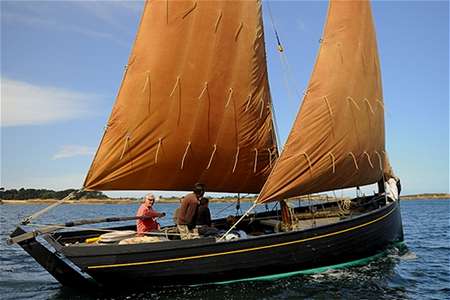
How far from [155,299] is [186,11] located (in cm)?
848

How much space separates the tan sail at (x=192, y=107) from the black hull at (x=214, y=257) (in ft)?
9.47

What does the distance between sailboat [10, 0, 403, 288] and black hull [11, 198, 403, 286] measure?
0.10 ft

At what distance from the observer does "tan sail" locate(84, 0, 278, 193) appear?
13.0 m

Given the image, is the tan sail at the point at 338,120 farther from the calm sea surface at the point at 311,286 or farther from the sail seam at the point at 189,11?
the sail seam at the point at 189,11

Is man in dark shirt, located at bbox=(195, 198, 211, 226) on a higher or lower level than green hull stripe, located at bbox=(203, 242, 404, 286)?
higher

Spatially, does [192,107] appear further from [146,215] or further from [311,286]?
[311,286]

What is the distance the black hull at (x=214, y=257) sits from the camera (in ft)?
33.9

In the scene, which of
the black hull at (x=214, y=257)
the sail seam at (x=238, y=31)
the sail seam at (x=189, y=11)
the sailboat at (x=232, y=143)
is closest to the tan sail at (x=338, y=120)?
the sailboat at (x=232, y=143)

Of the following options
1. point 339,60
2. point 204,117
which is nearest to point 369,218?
point 339,60

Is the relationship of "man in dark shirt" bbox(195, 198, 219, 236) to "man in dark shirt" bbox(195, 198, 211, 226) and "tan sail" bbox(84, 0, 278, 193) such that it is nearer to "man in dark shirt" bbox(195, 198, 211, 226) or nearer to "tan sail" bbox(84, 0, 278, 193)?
"man in dark shirt" bbox(195, 198, 211, 226)

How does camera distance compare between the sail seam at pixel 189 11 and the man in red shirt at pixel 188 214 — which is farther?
the sail seam at pixel 189 11

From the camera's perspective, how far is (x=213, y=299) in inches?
408

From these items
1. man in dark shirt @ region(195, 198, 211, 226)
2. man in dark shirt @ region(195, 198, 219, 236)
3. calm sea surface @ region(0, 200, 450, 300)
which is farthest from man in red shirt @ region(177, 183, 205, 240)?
calm sea surface @ region(0, 200, 450, 300)

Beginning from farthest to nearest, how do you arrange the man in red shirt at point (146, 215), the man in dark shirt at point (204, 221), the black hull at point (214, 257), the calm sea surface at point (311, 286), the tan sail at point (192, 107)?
the tan sail at point (192, 107)
the man in dark shirt at point (204, 221)
the man in red shirt at point (146, 215)
the calm sea surface at point (311, 286)
the black hull at point (214, 257)
